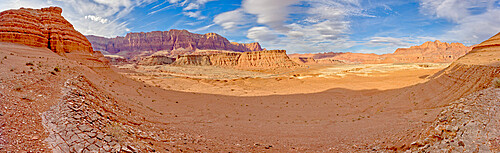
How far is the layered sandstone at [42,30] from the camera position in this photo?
16484 millimetres

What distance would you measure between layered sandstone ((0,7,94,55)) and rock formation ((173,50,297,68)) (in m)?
76.1

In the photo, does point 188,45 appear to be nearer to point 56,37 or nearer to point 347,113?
point 56,37

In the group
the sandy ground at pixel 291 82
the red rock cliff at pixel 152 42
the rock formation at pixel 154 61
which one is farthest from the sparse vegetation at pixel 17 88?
the red rock cliff at pixel 152 42

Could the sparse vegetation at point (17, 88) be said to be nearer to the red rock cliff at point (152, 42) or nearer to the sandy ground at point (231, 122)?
the sandy ground at point (231, 122)

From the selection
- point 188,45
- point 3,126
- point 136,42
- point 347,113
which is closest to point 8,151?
point 3,126

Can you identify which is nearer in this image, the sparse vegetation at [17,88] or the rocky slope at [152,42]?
the sparse vegetation at [17,88]

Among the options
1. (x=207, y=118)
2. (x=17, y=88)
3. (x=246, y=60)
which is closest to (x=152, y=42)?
(x=246, y=60)

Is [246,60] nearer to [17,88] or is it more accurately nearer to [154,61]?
[154,61]

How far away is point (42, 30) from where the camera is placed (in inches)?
723

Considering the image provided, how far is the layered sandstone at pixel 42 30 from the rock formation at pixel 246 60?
76.1 metres

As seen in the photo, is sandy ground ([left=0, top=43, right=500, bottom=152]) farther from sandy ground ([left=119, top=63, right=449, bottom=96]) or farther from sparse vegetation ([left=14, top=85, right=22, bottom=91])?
sandy ground ([left=119, top=63, right=449, bottom=96])

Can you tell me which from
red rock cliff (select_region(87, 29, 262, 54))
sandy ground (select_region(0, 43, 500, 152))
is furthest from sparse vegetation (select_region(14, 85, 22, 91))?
red rock cliff (select_region(87, 29, 262, 54))

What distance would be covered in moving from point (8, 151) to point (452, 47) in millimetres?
208273

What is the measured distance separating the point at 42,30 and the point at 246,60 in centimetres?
8376
